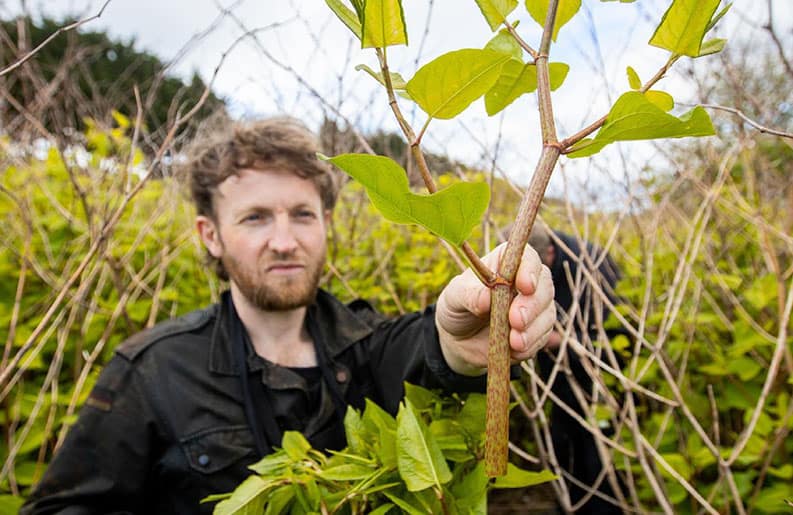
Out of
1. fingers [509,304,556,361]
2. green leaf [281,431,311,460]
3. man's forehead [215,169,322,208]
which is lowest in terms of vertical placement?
green leaf [281,431,311,460]

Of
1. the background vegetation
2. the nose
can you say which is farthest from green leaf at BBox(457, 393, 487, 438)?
the nose

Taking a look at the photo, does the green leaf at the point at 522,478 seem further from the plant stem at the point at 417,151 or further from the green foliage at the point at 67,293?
the green foliage at the point at 67,293

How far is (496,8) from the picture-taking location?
1.96 feet

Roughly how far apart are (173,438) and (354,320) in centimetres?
69

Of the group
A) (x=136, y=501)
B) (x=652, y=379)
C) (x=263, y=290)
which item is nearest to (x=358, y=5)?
(x=263, y=290)

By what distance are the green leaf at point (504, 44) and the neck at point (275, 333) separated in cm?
154

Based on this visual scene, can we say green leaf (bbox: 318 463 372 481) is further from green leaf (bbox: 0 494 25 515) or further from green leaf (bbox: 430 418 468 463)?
green leaf (bbox: 0 494 25 515)

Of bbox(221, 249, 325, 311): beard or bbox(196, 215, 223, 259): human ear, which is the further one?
bbox(196, 215, 223, 259): human ear

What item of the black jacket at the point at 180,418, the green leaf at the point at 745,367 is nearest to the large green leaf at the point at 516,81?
the black jacket at the point at 180,418

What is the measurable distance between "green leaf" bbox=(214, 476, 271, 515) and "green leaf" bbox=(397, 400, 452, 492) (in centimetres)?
22

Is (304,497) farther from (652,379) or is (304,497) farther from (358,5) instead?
(652,379)

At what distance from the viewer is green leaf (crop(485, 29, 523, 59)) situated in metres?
0.58

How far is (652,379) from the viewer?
7.88ft

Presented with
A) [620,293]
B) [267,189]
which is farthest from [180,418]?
[620,293]
